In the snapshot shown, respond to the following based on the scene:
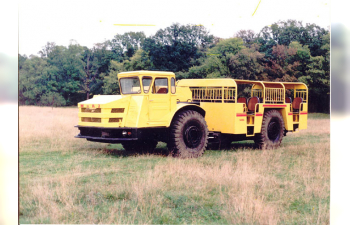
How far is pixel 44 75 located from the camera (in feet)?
27.2

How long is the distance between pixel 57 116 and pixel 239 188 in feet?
18.3

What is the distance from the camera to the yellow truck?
8.47m

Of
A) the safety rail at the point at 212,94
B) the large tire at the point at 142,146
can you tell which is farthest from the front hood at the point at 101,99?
the safety rail at the point at 212,94

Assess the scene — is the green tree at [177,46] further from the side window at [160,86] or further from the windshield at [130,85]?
the windshield at [130,85]

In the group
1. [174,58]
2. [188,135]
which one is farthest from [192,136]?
[174,58]

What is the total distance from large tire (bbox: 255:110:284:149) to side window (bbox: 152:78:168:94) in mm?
3320

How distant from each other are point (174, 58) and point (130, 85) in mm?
1315

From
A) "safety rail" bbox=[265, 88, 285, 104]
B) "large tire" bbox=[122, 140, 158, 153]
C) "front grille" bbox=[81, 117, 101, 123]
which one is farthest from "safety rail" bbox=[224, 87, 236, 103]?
"front grille" bbox=[81, 117, 101, 123]

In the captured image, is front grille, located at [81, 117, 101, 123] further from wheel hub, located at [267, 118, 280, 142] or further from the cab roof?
wheel hub, located at [267, 118, 280, 142]

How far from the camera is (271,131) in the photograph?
1088cm

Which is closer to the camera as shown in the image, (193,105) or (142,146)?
(193,105)

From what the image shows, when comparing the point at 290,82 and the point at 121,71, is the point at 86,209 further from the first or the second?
the point at 290,82

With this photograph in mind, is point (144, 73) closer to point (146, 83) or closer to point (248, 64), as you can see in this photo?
point (146, 83)

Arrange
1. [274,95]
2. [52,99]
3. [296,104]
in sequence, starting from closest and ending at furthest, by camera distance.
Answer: [52,99], [274,95], [296,104]
